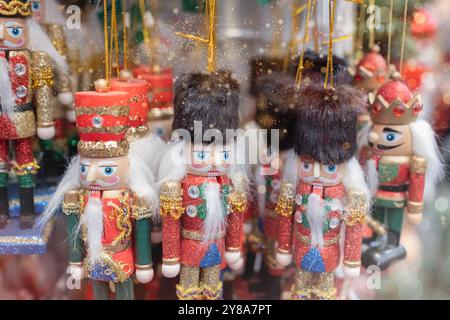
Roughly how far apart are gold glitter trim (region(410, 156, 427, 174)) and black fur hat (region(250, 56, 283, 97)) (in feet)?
1.85

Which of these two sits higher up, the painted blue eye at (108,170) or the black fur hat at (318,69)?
the black fur hat at (318,69)

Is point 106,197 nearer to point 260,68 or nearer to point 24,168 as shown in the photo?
point 24,168

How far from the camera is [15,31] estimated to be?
153cm

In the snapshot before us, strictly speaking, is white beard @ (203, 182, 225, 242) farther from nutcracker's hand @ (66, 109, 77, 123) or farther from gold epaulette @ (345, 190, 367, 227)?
nutcracker's hand @ (66, 109, 77, 123)

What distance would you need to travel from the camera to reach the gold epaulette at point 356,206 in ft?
5.03

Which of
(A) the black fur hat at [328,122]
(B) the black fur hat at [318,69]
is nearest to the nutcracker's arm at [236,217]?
(A) the black fur hat at [328,122]

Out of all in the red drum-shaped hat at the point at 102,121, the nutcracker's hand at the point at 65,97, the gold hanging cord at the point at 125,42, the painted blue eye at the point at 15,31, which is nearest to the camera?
the red drum-shaped hat at the point at 102,121

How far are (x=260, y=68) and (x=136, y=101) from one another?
43 centimetres

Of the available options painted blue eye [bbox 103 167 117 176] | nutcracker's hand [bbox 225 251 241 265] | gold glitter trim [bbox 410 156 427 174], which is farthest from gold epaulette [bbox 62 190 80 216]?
gold glitter trim [bbox 410 156 427 174]

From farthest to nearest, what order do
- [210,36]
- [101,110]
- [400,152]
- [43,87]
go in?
[400,152] < [43,87] < [210,36] < [101,110]

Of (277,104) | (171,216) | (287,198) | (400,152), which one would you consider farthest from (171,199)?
(400,152)

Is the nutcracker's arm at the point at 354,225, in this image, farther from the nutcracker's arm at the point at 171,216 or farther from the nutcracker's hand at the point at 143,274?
the nutcracker's hand at the point at 143,274

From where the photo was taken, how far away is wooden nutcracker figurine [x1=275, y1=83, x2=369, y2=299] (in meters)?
1.49

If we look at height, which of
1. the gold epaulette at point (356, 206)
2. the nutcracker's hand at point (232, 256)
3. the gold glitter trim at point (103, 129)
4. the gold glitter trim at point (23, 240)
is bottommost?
the nutcracker's hand at point (232, 256)
